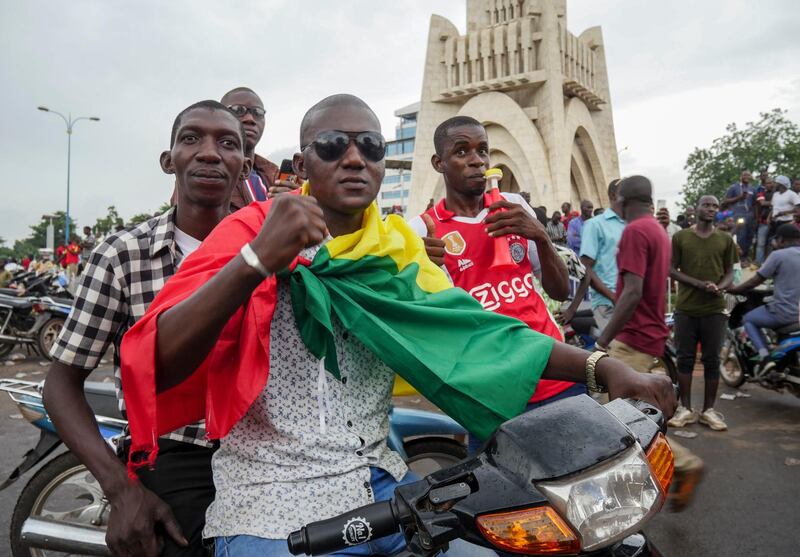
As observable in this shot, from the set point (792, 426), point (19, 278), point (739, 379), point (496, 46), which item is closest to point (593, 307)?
point (792, 426)

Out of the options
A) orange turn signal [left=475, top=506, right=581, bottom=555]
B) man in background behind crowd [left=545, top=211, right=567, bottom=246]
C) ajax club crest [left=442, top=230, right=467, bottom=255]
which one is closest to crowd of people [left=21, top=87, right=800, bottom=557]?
orange turn signal [left=475, top=506, right=581, bottom=555]

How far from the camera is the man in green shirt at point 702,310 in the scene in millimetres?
6039

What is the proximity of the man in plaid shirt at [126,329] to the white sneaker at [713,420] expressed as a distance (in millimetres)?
5436

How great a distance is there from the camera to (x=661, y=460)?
1094 mm

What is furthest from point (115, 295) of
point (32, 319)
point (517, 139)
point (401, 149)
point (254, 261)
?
point (401, 149)

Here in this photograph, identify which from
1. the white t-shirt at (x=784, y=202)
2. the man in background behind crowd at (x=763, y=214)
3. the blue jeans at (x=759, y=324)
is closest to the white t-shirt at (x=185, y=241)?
the blue jeans at (x=759, y=324)

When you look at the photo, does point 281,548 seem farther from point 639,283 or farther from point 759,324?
point 759,324

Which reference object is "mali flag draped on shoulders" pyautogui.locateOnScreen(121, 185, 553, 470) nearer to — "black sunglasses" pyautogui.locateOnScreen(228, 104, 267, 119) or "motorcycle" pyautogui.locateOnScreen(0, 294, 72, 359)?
"black sunglasses" pyautogui.locateOnScreen(228, 104, 267, 119)

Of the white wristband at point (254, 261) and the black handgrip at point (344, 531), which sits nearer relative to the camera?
the black handgrip at point (344, 531)

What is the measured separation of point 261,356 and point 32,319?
999cm

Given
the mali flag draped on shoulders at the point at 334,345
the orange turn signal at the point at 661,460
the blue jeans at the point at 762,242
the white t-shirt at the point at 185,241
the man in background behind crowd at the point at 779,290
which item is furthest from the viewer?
the blue jeans at the point at 762,242

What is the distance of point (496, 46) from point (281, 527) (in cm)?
3213

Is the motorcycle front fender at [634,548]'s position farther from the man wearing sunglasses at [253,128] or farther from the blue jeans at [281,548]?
the man wearing sunglasses at [253,128]

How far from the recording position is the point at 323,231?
49.6 inches
